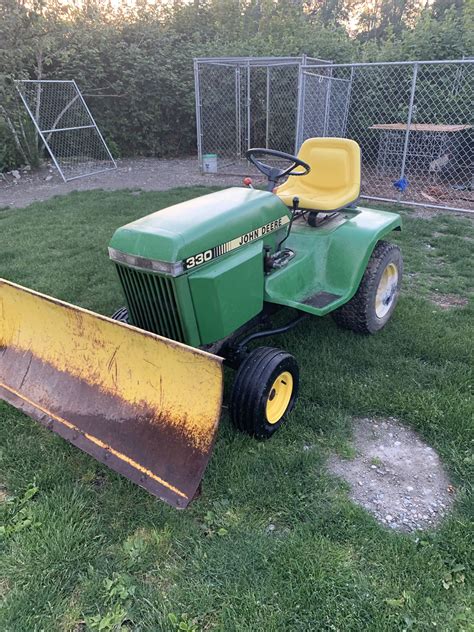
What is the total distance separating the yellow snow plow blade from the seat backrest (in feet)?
6.95

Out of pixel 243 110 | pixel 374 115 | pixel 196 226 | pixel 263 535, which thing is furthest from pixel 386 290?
pixel 243 110

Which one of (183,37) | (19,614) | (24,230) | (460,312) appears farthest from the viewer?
(183,37)

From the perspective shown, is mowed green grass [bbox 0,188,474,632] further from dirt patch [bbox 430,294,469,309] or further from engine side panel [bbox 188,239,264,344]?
dirt patch [bbox 430,294,469,309]

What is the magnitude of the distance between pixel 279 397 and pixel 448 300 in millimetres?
2330

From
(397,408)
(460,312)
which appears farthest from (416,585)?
(460,312)

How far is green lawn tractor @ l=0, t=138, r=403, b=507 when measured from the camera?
2.14 metres

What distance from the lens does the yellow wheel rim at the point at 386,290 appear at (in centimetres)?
373

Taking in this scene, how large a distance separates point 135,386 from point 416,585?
1.45 meters

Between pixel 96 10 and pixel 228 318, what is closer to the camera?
pixel 228 318

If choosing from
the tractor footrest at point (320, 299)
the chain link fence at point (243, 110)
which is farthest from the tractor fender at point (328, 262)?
the chain link fence at point (243, 110)

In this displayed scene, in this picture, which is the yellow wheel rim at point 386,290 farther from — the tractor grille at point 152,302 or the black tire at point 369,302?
the tractor grille at point 152,302

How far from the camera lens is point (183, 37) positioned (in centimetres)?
1316

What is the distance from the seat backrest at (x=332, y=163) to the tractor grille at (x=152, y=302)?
5.98 ft

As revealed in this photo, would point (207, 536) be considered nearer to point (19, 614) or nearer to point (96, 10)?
point (19, 614)
